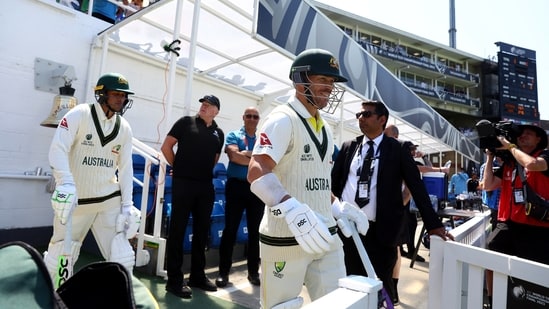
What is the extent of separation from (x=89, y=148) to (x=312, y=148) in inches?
76.2

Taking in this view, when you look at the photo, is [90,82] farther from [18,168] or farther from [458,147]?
[458,147]

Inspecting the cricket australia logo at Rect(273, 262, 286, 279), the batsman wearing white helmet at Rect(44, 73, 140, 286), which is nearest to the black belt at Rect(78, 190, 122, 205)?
the batsman wearing white helmet at Rect(44, 73, 140, 286)

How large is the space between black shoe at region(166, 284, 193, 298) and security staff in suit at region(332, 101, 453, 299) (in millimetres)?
1531

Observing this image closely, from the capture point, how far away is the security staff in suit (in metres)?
2.62

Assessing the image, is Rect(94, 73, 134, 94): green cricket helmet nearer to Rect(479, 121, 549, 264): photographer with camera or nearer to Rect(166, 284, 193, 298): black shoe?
Rect(166, 284, 193, 298): black shoe

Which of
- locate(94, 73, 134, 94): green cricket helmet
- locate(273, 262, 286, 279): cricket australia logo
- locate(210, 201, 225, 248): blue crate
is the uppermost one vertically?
locate(94, 73, 134, 94): green cricket helmet

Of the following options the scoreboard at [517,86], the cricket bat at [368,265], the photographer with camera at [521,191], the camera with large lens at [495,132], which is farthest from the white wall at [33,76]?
the scoreboard at [517,86]

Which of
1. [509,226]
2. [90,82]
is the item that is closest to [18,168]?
[90,82]

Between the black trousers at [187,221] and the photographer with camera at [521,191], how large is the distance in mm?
2797

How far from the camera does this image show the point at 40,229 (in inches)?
174

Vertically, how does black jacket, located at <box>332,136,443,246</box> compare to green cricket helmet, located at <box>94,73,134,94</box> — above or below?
below

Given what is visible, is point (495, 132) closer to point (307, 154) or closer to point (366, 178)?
point (366, 178)

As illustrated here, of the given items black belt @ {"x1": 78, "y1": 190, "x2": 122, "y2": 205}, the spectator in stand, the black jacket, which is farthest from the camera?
the spectator in stand

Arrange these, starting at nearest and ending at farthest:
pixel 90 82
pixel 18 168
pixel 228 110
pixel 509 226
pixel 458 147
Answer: pixel 509 226
pixel 18 168
pixel 90 82
pixel 228 110
pixel 458 147
